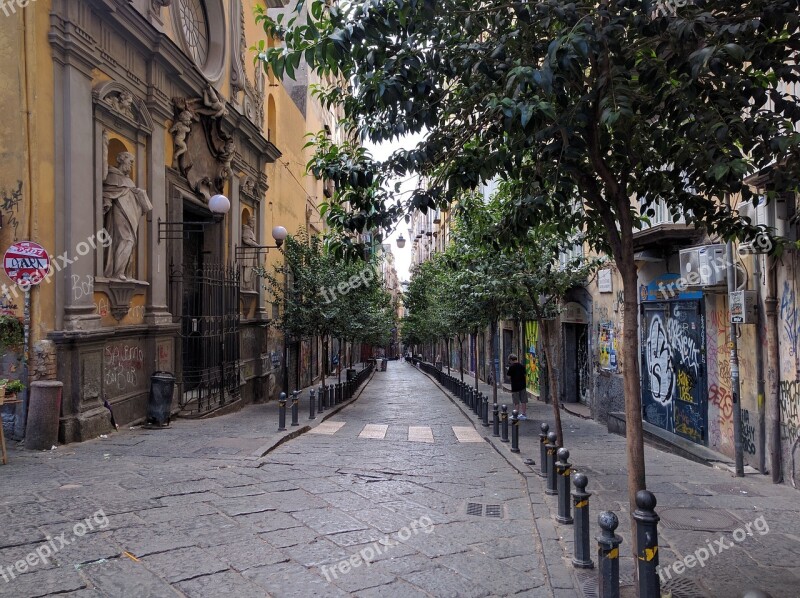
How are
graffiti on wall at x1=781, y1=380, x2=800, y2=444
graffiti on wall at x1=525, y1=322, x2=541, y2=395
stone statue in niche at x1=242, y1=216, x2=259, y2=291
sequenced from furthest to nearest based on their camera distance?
graffiti on wall at x1=525, y1=322, x2=541, y2=395 < stone statue in niche at x1=242, y1=216, x2=259, y2=291 < graffiti on wall at x1=781, y1=380, x2=800, y2=444

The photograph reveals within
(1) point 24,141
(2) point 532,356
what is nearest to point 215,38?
(1) point 24,141

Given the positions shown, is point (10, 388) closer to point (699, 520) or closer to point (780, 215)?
point (699, 520)

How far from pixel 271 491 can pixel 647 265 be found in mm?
9358

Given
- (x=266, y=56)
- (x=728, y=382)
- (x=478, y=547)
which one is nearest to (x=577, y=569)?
(x=478, y=547)

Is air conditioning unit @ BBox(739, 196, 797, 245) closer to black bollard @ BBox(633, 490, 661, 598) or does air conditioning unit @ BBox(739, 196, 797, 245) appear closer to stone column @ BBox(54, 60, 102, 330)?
black bollard @ BBox(633, 490, 661, 598)

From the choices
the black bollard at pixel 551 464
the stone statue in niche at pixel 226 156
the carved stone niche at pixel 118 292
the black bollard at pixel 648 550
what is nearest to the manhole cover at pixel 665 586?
the black bollard at pixel 648 550

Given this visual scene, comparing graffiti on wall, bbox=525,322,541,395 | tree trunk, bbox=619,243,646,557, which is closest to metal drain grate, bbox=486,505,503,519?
tree trunk, bbox=619,243,646,557

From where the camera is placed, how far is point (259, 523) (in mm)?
5922

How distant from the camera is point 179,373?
1350 centimetres

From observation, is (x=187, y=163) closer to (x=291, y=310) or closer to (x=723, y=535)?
Answer: (x=291, y=310)

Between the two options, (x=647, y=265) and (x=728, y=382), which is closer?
(x=728, y=382)

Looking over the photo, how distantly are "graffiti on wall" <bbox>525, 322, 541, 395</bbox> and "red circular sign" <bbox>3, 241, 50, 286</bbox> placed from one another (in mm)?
17386

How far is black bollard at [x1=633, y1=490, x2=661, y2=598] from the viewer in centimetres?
393

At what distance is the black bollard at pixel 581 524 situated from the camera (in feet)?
16.8
